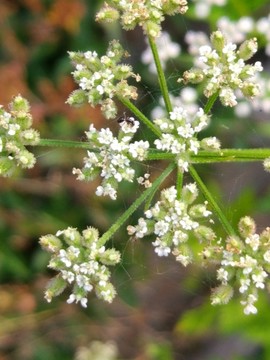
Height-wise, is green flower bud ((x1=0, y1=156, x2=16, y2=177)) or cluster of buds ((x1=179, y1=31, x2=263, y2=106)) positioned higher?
cluster of buds ((x1=179, y1=31, x2=263, y2=106))

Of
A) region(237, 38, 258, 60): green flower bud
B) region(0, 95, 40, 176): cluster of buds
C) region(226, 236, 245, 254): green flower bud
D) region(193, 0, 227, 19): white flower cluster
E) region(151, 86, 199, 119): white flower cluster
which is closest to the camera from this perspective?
region(226, 236, 245, 254): green flower bud

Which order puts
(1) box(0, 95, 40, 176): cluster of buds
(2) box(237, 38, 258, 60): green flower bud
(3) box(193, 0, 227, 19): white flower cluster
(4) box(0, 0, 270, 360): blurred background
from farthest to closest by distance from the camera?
(4) box(0, 0, 270, 360): blurred background
(3) box(193, 0, 227, 19): white flower cluster
(2) box(237, 38, 258, 60): green flower bud
(1) box(0, 95, 40, 176): cluster of buds

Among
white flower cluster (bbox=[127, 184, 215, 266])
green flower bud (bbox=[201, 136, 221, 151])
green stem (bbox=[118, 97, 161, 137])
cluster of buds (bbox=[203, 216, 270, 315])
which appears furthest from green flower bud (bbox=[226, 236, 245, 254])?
green stem (bbox=[118, 97, 161, 137])

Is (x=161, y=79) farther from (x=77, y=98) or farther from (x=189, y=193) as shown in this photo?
(x=189, y=193)

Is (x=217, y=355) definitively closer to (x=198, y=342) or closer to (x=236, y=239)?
(x=198, y=342)

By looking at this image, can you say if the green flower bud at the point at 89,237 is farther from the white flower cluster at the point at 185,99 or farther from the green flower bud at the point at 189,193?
the white flower cluster at the point at 185,99

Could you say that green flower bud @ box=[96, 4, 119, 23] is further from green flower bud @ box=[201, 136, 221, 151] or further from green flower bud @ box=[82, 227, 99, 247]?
green flower bud @ box=[82, 227, 99, 247]
